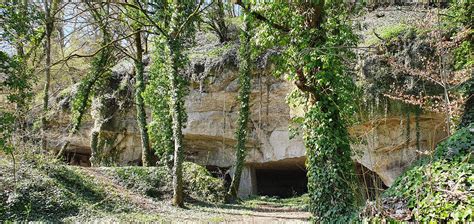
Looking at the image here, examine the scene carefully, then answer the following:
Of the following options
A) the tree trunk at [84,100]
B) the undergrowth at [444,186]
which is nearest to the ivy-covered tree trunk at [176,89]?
the tree trunk at [84,100]

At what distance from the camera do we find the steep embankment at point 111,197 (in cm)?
822

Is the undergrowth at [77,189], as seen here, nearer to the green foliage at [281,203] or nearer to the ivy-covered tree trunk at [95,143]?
the green foliage at [281,203]

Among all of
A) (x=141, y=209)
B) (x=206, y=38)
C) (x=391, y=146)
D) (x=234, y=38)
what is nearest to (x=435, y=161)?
(x=141, y=209)

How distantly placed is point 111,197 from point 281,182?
1195 cm

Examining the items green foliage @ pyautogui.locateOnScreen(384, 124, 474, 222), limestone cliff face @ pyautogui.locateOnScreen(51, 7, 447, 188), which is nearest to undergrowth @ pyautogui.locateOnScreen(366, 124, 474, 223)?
A: green foliage @ pyautogui.locateOnScreen(384, 124, 474, 222)

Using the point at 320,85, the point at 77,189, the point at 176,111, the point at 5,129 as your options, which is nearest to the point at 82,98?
the point at 77,189

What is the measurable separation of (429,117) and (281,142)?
567 centimetres

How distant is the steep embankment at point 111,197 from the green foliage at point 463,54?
5263mm

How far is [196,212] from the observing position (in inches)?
388

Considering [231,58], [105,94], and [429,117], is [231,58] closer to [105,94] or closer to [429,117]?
[105,94]

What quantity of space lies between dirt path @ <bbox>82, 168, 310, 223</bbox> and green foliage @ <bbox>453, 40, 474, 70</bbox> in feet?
16.9

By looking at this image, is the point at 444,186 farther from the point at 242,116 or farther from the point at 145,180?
the point at 145,180

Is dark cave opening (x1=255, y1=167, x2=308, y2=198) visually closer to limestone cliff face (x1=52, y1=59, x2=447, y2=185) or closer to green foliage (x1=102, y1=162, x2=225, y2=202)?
limestone cliff face (x1=52, y1=59, x2=447, y2=185)

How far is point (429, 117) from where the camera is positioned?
12.0 metres
